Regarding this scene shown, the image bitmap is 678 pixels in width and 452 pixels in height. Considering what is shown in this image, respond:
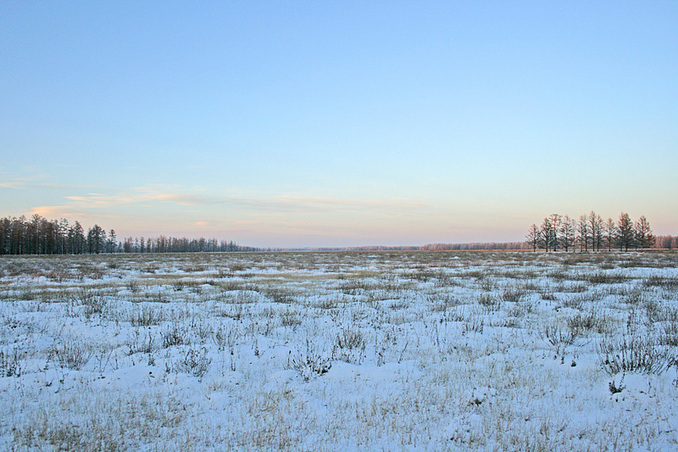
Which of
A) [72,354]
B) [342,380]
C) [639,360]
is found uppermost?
[639,360]

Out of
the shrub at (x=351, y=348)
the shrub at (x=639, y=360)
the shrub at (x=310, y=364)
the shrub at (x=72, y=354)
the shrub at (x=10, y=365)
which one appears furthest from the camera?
the shrub at (x=351, y=348)

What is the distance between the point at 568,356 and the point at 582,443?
2.88 m

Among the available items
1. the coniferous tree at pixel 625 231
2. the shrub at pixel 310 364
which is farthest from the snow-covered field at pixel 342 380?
the coniferous tree at pixel 625 231

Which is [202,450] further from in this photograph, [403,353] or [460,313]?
[460,313]

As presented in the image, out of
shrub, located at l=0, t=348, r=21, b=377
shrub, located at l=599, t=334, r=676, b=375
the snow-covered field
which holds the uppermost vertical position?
shrub, located at l=599, t=334, r=676, b=375

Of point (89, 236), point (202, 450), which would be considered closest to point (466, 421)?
point (202, 450)

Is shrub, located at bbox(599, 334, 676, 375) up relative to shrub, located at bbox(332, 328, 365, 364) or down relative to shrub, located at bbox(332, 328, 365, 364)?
up

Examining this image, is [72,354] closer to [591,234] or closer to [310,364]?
[310,364]

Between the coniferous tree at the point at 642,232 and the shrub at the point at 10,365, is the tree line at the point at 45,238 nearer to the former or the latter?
the shrub at the point at 10,365

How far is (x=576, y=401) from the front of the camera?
14.5 feet

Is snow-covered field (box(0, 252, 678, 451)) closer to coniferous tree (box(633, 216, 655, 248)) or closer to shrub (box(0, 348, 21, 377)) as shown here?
shrub (box(0, 348, 21, 377))

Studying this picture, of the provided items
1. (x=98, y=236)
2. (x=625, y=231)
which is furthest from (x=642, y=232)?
(x=98, y=236)

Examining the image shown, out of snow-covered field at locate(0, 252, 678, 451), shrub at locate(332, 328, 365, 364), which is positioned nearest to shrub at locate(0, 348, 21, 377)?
snow-covered field at locate(0, 252, 678, 451)

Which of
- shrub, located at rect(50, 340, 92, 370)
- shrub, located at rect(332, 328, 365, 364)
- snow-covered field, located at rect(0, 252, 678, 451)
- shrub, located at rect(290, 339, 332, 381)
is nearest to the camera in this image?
→ snow-covered field, located at rect(0, 252, 678, 451)
